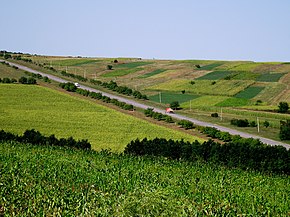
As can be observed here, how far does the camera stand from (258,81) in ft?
359

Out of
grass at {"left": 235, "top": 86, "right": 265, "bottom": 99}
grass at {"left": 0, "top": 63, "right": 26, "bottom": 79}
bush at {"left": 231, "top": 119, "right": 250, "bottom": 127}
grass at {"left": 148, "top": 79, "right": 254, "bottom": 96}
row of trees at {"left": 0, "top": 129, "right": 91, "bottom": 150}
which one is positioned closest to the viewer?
row of trees at {"left": 0, "top": 129, "right": 91, "bottom": 150}

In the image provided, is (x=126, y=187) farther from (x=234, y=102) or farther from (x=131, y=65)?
(x=131, y=65)

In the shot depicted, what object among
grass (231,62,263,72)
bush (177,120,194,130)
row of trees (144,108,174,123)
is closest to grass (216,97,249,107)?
row of trees (144,108,174,123)

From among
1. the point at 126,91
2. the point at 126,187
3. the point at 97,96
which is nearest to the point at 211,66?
the point at 126,91

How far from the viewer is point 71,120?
6588 cm

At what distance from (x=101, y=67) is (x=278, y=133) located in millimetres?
87019

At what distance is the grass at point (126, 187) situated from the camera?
19.8m

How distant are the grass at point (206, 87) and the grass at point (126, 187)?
6280cm

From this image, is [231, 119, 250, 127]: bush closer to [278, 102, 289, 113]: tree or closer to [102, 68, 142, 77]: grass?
A: [278, 102, 289, 113]: tree

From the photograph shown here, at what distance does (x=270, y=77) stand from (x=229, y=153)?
7652 centimetres

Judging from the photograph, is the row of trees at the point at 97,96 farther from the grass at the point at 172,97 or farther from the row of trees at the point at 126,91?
the grass at the point at 172,97

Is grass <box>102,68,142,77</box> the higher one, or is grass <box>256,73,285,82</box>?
grass <box>102,68,142,77</box>

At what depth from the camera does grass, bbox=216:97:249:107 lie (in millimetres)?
88875

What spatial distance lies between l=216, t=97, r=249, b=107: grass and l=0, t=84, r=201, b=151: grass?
25545 mm
